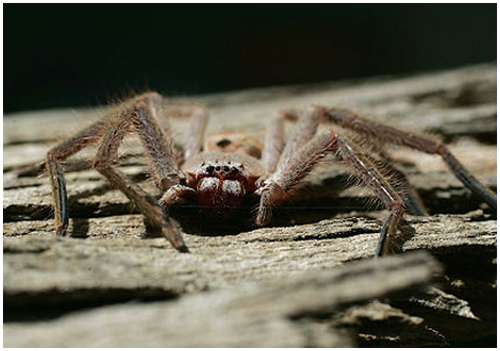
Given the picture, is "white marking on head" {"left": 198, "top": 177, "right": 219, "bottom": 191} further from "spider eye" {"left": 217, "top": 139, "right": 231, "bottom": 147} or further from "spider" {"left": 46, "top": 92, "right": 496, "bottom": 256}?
"spider eye" {"left": 217, "top": 139, "right": 231, "bottom": 147}

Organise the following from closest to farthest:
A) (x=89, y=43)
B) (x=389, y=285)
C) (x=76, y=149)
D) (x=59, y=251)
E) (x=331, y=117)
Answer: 1. (x=389, y=285)
2. (x=59, y=251)
3. (x=76, y=149)
4. (x=331, y=117)
5. (x=89, y=43)

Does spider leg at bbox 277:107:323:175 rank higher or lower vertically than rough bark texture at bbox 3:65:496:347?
higher

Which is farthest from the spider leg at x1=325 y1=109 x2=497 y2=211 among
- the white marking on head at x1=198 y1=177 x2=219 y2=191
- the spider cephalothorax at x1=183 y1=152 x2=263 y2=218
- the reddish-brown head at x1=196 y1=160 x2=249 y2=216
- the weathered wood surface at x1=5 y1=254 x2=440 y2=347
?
the weathered wood surface at x1=5 y1=254 x2=440 y2=347

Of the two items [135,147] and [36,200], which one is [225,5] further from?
[36,200]

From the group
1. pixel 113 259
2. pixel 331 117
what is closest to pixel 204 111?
pixel 331 117

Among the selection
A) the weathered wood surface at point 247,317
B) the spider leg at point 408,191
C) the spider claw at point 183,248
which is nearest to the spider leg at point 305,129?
the spider leg at point 408,191

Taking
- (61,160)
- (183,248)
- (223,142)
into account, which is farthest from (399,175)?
(61,160)
